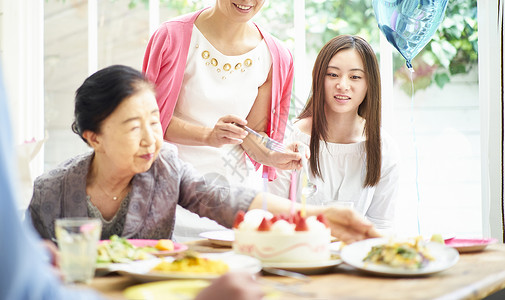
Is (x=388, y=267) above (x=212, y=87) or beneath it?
beneath

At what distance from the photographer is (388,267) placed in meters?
1.26

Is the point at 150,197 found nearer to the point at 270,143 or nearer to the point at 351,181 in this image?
the point at 270,143

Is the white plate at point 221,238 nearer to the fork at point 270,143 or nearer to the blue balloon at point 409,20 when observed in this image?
the fork at point 270,143

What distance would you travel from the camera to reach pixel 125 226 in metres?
1.70

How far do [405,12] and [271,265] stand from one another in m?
1.49

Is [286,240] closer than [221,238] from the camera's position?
Yes

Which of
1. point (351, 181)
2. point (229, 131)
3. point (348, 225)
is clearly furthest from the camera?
point (351, 181)

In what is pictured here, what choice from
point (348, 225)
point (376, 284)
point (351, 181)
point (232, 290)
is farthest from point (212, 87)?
point (232, 290)

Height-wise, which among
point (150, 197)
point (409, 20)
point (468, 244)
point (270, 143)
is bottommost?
point (468, 244)

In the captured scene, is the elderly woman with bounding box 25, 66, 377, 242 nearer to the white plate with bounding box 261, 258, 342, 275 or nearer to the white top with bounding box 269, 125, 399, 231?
the white plate with bounding box 261, 258, 342, 275

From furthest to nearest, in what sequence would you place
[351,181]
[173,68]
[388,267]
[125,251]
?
[351,181], [173,68], [125,251], [388,267]

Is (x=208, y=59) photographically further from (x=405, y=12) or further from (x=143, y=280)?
(x=143, y=280)

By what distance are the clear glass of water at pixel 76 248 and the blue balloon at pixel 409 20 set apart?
67.5 inches

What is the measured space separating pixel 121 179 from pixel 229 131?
1.39ft
